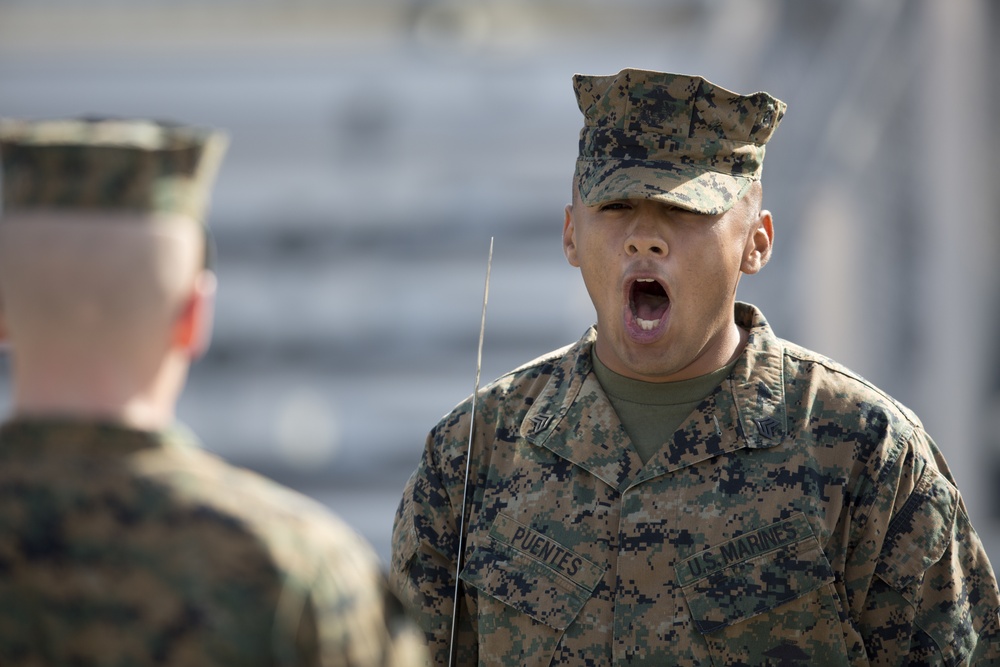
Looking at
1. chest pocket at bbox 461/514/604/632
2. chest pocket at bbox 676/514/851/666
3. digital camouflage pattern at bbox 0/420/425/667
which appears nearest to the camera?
digital camouflage pattern at bbox 0/420/425/667

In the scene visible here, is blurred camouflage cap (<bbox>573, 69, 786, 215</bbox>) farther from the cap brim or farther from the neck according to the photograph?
the neck

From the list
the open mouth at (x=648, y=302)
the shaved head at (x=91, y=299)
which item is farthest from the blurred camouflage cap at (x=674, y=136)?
the shaved head at (x=91, y=299)

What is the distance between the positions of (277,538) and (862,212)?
10.7 m

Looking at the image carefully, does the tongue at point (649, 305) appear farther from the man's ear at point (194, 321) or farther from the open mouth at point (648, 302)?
the man's ear at point (194, 321)

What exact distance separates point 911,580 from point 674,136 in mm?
992

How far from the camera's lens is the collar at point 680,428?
3135 millimetres

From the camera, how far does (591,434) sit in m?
3.22

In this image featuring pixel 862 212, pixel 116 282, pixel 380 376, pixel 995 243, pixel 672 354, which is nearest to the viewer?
pixel 116 282

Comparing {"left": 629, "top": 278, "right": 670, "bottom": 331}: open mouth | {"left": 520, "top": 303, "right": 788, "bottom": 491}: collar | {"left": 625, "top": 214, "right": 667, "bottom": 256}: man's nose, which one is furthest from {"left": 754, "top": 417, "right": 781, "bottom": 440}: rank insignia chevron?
{"left": 625, "top": 214, "right": 667, "bottom": 256}: man's nose

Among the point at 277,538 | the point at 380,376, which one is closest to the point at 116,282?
the point at 277,538

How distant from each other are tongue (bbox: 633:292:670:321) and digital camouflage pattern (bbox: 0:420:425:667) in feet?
3.92

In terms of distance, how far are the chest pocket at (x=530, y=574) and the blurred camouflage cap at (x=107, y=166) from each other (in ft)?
3.92

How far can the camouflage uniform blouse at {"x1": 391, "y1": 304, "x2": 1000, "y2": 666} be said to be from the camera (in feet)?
9.82

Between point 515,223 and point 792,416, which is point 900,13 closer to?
point 792,416
